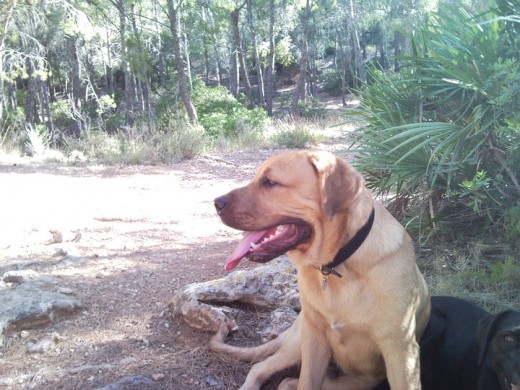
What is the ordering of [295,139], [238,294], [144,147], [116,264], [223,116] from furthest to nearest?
[223,116] → [295,139] → [144,147] → [116,264] → [238,294]

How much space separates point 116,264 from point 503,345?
415cm

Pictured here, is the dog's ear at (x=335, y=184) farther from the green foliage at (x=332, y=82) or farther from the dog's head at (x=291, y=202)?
the green foliage at (x=332, y=82)

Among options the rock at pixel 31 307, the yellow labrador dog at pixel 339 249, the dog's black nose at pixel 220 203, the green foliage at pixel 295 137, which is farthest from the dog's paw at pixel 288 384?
the green foliage at pixel 295 137

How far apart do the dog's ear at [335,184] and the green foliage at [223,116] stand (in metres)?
15.9

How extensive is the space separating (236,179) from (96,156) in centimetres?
483

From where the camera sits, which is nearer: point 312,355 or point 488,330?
point 488,330

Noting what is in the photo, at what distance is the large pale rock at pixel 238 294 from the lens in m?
4.14

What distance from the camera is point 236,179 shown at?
39.1ft

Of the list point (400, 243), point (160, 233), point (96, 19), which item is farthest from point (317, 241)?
point (96, 19)

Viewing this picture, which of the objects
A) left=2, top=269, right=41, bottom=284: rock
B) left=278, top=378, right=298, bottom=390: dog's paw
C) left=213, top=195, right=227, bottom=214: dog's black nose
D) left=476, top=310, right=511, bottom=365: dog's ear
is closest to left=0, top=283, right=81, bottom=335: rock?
left=2, top=269, right=41, bottom=284: rock

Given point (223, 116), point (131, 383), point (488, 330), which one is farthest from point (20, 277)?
point (223, 116)

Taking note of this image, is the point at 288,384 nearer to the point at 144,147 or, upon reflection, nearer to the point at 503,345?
Answer: the point at 503,345

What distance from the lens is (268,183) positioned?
113 inches

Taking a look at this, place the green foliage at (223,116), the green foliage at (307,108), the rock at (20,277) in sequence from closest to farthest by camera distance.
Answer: the rock at (20,277) < the green foliage at (223,116) < the green foliage at (307,108)
